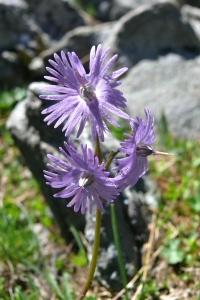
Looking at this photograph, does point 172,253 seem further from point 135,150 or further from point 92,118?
point 92,118

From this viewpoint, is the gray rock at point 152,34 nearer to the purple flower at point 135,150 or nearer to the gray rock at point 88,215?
the gray rock at point 88,215

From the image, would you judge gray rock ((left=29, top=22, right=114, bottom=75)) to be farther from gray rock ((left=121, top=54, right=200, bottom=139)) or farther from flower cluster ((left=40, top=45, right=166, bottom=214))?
flower cluster ((left=40, top=45, right=166, bottom=214))

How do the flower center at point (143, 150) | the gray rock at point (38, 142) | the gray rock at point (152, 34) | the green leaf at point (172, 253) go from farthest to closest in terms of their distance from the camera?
the gray rock at point (152, 34), the gray rock at point (38, 142), the green leaf at point (172, 253), the flower center at point (143, 150)

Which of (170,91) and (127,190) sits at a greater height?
(170,91)

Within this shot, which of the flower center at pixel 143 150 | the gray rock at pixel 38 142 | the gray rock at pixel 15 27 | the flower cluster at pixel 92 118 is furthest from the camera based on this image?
the gray rock at pixel 15 27

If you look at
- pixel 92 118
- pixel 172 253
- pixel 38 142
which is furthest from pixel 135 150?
pixel 38 142

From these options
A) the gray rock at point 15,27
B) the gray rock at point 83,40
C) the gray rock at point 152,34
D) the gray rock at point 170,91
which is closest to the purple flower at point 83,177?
the gray rock at point 170,91

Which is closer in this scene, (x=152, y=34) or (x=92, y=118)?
(x=92, y=118)
